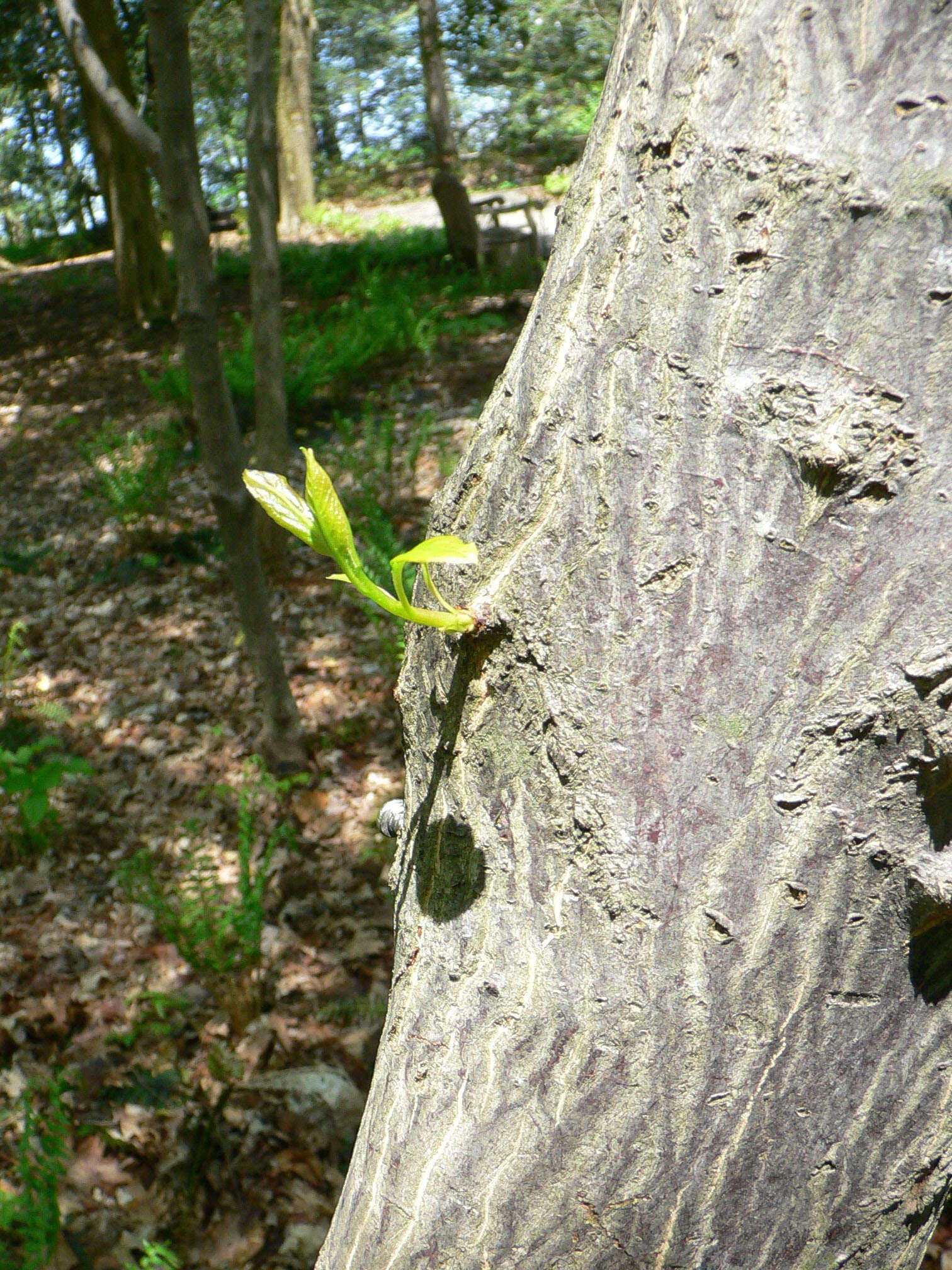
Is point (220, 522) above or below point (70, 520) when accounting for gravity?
above

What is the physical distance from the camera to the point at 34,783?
9.14ft

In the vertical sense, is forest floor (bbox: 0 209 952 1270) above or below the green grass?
below

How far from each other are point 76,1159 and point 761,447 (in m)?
2.40

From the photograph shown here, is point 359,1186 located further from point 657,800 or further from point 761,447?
point 761,447

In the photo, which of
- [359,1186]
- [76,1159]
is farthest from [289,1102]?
[359,1186]

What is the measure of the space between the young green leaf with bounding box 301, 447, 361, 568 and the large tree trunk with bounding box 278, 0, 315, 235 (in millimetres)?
13661

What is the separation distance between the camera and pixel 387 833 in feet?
2.89

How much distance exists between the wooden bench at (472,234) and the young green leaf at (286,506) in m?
8.94

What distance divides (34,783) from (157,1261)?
1.62 metres

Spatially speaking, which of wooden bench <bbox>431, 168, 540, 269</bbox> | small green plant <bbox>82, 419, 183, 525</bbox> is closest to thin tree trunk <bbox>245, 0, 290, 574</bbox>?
small green plant <bbox>82, 419, 183, 525</bbox>

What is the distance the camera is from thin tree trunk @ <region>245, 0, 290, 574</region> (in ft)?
10.4

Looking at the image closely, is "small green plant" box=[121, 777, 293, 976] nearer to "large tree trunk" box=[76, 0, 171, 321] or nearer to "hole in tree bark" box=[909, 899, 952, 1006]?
"hole in tree bark" box=[909, 899, 952, 1006]

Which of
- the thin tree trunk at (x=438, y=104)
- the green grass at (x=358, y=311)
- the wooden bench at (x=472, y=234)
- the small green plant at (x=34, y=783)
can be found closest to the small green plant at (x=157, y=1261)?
the small green plant at (x=34, y=783)

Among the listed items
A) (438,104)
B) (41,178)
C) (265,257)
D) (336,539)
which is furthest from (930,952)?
(41,178)
